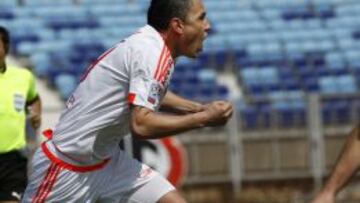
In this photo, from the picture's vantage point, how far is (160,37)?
578 cm

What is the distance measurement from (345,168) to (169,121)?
971 mm

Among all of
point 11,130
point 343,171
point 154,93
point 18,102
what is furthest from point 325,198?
point 18,102

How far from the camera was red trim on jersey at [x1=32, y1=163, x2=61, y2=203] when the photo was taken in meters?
6.03

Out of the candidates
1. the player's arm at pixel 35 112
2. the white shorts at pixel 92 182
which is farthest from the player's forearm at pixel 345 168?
the player's arm at pixel 35 112

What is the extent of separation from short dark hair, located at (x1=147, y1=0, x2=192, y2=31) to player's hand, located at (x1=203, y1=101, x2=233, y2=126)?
59cm

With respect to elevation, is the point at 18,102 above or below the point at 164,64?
below

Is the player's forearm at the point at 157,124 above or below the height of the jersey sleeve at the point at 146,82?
below

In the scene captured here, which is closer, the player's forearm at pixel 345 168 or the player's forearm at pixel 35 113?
the player's forearm at pixel 345 168

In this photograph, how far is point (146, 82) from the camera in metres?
5.53

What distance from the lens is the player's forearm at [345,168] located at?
5082mm

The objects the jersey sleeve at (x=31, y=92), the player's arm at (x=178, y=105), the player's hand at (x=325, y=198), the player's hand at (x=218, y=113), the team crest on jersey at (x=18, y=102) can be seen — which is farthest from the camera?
the jersey sleeve at (x=31, y=92)

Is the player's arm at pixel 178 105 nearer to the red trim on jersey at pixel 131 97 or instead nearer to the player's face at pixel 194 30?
the player's face at pixel 194 30

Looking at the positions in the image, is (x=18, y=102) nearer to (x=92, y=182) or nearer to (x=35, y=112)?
(x=35, y=112)

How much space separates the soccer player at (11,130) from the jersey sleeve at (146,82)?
3217 mm
